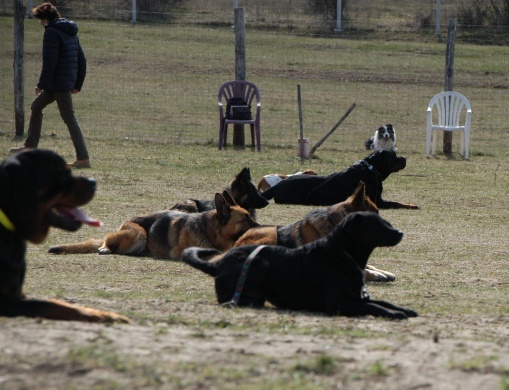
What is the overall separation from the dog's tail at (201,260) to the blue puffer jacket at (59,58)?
24.3 feet

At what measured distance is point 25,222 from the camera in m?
5.45

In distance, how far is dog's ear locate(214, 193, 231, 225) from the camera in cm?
907

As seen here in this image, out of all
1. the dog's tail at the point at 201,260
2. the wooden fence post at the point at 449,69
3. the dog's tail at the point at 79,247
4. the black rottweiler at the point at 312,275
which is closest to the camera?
the black rottweiler at the point at 312,275

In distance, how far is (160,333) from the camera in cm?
504

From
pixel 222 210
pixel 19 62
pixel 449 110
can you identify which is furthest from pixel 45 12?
pixel 449 110

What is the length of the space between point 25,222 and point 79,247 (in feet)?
12.1

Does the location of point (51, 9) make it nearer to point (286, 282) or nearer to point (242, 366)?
point (286, 282)

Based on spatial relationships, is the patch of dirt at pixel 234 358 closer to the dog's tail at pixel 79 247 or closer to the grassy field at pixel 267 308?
the grassy field at pixel 267 308

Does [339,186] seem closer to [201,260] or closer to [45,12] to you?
[45,12]

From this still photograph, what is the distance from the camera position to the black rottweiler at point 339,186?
1248 centimetres

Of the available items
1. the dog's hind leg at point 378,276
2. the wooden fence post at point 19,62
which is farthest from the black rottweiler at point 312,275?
the wooden fence post at point 19,62

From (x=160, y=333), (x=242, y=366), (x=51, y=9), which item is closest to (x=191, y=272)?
(x=160, y=333)

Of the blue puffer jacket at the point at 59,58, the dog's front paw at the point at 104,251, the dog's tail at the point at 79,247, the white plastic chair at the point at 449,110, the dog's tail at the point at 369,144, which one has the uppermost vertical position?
the blue puffer jacket at the point at 59,58

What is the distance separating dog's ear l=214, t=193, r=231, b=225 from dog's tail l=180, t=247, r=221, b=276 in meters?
1.60
